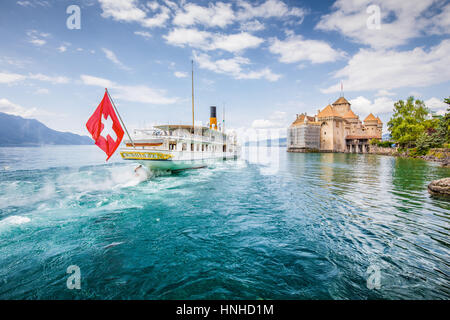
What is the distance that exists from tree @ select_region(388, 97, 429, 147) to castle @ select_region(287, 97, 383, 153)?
1106 inches

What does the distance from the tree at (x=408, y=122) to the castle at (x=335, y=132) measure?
28099mm

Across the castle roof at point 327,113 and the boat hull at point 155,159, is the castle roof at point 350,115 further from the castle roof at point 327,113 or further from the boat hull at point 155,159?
the boat hull at point 155,159

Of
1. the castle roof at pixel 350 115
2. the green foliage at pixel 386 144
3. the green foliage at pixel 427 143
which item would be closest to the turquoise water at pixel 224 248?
the green foliage at pixel 427 143

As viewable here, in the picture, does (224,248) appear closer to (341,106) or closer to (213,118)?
(213,118)

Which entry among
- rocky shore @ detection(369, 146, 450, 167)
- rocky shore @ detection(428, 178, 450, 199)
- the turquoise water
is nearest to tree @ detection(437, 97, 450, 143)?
rocky shore @ detection(369, 146, 450, 167)

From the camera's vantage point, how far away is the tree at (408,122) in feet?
170

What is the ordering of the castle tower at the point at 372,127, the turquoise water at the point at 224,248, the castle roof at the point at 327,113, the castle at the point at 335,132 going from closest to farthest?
1. the turquoise water at the point at 224,248
2. the castle at the point at 335,132
3. the castle tower at the point at 372,127
4. the castle roof at the point at 327,113

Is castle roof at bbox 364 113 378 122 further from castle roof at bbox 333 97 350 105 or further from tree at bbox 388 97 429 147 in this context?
tree at bbox 388 97 429 147

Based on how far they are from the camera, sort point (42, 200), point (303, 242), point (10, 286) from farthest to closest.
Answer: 1. point (42, 200)
2. point (303, 242)
3. point (10, 286)

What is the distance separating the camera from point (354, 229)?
6.60 meters
